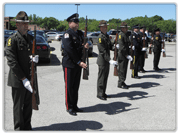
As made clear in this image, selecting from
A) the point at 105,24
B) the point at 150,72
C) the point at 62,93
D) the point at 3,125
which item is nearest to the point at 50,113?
the point at 3,125

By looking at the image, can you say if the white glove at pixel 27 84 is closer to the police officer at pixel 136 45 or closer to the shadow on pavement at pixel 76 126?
the shadow on pavement at pixel 76 126

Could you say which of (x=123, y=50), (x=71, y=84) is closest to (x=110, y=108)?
(x=71, y=84)

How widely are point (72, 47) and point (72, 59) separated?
0.98 ft

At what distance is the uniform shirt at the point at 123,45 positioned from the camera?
22.4 ft

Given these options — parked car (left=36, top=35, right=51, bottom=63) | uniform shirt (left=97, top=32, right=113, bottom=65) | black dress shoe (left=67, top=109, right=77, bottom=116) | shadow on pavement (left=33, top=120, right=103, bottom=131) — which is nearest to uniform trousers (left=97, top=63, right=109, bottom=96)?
uniform shirt (left=97, top=32, right=113, bottom=65)

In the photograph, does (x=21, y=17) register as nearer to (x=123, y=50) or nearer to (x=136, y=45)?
(x=123, y=50)

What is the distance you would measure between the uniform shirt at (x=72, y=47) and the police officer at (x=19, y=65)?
106 cm

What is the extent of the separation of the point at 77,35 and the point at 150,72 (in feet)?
21.8

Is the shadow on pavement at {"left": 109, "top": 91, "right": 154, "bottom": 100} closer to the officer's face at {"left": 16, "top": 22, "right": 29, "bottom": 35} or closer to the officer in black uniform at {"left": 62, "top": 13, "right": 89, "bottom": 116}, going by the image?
the officer in black uniform at {"left": 62, "top": 13, "right": 89, "bottom": 116}

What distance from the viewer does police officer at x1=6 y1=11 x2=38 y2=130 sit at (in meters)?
3.41

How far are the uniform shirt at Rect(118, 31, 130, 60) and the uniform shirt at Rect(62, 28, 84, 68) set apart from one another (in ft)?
7.84

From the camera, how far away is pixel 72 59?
15.4 ft

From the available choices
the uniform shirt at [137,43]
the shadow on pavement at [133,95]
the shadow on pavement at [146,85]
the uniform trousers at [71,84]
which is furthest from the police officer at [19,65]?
the uniform shirt at [137,43]

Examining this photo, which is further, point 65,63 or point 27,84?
point 65,63
